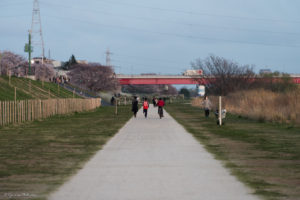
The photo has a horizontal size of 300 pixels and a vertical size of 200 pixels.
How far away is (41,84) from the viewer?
84.6 m

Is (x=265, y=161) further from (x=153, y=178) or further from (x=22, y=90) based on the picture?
(x=22, y=90)

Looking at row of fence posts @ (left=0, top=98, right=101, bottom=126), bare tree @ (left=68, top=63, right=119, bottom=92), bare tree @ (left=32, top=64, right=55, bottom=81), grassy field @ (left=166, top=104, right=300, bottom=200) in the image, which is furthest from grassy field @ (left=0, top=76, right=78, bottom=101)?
bare tree @ (left=68, top=63, right=119, bottom=92)

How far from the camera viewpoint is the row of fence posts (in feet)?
107

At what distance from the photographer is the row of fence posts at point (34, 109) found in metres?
32.5

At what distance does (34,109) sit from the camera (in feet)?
128

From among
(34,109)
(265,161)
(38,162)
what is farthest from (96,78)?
(265,161)

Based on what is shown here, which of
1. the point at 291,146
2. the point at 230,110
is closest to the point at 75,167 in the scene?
the point at 291,146

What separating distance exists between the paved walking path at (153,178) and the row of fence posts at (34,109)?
53.2 ft

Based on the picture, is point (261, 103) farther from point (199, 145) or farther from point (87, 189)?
point (87, 189)

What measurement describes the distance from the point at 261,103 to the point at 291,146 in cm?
2416

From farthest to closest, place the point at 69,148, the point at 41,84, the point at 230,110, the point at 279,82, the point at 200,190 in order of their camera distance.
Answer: the point at 41,84
the point at 279,82
the point at 230,110
the point at 69,148
the point at 200,190

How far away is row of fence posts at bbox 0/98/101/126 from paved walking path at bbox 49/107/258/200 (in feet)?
53.2

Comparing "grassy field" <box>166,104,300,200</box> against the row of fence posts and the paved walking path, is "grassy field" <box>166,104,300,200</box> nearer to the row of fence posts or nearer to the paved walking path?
the paved walking path

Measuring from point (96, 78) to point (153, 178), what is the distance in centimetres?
13317
